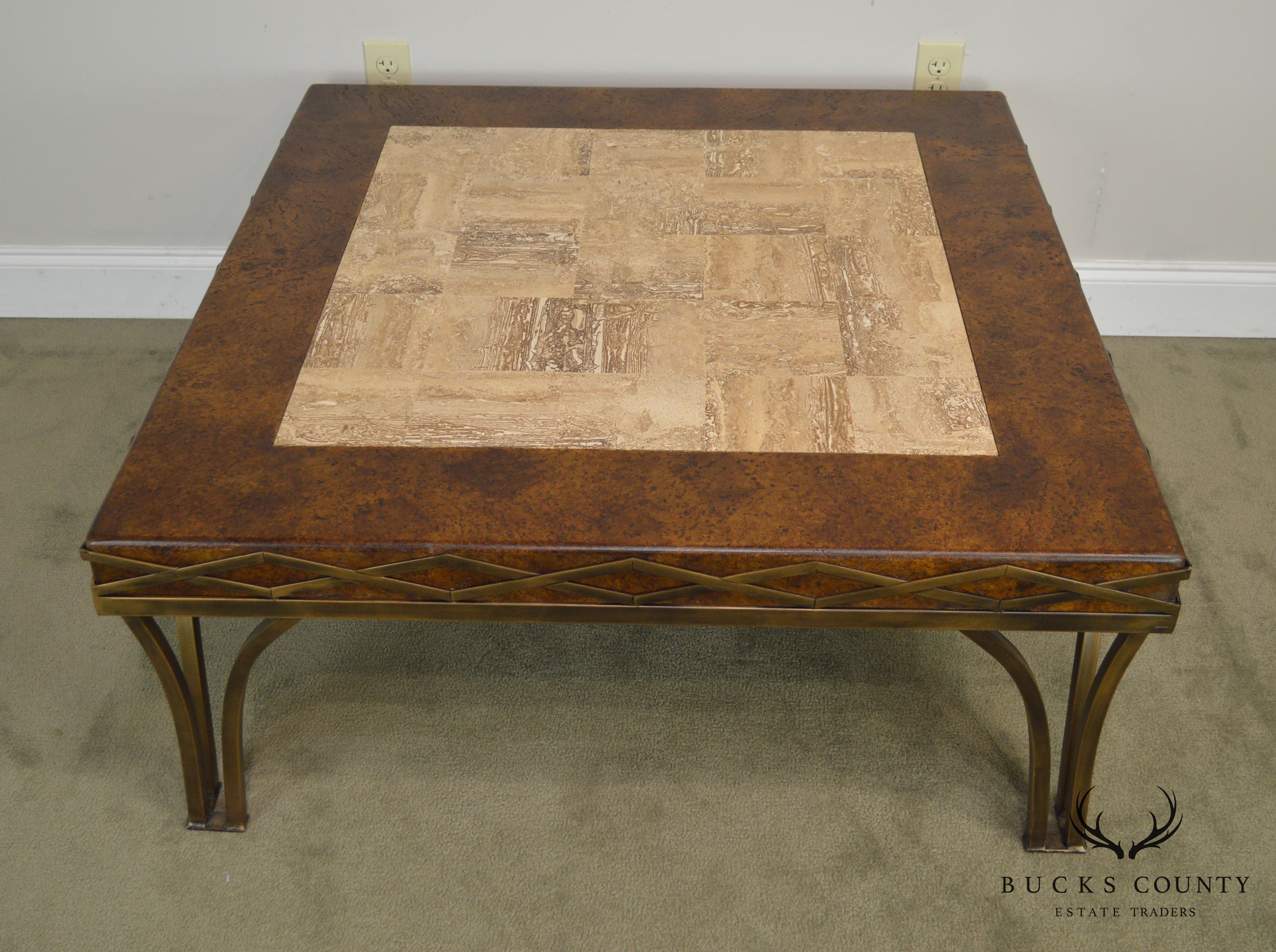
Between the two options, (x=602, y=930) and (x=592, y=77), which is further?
(x=592, y=77)

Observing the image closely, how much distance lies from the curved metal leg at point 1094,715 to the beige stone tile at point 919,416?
0.84ft

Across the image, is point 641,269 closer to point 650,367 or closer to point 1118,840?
point 650,367

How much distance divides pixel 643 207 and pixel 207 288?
3.15ft

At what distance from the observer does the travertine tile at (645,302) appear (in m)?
1.28

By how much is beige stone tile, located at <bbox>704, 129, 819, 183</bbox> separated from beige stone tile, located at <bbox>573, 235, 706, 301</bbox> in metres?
0.20

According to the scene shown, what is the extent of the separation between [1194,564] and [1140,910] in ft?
2.00

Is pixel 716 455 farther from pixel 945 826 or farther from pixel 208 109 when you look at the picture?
pixel 208 109

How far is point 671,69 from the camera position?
194 centimetres

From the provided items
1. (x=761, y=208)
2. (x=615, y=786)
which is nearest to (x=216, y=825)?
(x=615, y=786)

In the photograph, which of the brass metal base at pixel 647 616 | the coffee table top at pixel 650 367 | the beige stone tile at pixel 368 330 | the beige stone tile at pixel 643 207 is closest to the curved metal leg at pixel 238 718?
the brass metal base at pixel 647 616

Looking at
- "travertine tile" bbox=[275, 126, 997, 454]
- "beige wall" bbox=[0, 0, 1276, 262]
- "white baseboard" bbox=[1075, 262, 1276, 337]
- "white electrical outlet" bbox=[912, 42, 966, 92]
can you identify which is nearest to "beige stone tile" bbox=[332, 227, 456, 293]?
"travertine tile" bbox=[275, 126, 997, 454]

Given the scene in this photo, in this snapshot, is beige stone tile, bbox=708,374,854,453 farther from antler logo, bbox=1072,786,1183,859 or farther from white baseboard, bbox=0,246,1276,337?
white baseboard, bbox=0,246,1276,337

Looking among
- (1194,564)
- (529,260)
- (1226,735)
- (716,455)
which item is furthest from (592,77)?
(1226,735)

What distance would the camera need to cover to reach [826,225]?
5.25 feet
